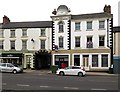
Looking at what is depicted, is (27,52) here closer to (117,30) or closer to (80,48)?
(80,48)

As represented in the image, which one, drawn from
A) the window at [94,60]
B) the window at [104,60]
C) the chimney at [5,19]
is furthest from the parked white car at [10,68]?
the window at [104,60]

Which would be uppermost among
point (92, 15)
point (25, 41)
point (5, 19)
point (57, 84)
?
point (5, 19)

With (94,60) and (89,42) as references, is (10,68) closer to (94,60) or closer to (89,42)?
(89,42)

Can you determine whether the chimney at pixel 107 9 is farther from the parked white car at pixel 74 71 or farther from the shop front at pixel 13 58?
the shop front at pixel 13 58

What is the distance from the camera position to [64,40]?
152 ft

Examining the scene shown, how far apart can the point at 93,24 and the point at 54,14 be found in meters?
7.48

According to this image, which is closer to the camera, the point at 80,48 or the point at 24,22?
the point at 80,48

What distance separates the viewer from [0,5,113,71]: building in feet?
144

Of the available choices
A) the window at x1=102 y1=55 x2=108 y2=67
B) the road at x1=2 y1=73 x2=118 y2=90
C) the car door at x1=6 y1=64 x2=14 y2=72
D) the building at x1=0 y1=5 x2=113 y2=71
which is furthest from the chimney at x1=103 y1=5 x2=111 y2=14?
the road at x1=2 y1=73 x2=118 y2=90

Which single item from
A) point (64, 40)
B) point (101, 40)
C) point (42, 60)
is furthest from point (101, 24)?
point (42, 60)

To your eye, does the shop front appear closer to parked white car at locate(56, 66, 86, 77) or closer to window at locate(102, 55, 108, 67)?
parked white car at locate(56, 66, 86, 77)

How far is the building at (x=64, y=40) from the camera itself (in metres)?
43.9

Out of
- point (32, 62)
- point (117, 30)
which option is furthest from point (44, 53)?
point (117, 30)

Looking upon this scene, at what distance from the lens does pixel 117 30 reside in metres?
42.8
